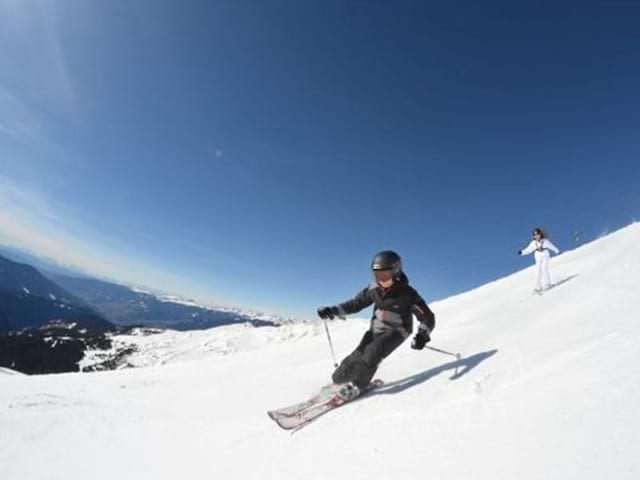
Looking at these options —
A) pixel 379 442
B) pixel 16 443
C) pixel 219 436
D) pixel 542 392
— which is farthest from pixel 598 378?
pixel 16 443

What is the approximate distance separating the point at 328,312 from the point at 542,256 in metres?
9.30

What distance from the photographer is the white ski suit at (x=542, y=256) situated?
44.2 ft

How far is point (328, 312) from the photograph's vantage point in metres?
8.75

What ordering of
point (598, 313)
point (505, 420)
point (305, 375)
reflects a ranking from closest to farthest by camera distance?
point (505, 420), point (598, 313), point (305, 375)

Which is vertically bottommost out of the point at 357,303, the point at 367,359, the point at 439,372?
the point at 367,359

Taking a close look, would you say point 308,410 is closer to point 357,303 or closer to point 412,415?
point 412,415

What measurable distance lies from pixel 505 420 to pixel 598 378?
1.22 m

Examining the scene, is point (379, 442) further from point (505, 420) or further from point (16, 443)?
point (16, 443)

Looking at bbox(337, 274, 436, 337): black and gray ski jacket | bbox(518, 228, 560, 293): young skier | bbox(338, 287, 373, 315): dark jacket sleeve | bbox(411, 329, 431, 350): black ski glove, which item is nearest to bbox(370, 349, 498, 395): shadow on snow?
bbox(411, 329, 431, 350): black ski glove

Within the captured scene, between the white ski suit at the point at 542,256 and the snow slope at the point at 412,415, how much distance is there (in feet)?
7.27

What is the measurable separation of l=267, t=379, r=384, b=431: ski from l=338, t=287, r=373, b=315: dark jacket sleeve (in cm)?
169

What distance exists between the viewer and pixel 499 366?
629 cm

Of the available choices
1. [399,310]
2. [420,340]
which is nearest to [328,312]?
[399,310]

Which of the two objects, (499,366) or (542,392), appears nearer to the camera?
(542,392)
